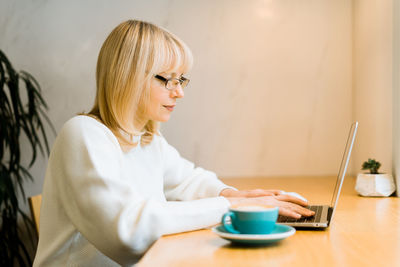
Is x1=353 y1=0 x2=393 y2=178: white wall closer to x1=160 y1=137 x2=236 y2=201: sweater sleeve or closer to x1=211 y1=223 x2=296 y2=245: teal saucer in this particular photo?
x1=160 y1=137 x2=236 y2=201: sweater sleeve

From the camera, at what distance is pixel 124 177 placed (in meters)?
1.06

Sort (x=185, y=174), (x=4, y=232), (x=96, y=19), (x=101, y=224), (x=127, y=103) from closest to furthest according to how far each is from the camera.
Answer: (x=101, y=224)
(x=127, y=103)
(x=185, y=174)
(x=4, y=232)
(x=96, y=19)

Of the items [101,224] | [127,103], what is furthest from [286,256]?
[127,103]

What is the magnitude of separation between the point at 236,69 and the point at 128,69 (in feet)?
3.88

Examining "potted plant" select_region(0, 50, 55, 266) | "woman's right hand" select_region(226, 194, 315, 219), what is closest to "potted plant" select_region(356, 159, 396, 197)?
"woman's right hand" select_region(226, 194, 315, 219)

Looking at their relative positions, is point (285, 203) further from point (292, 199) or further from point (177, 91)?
point (177, 91)

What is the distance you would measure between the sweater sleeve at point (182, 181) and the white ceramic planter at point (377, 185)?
52 cm

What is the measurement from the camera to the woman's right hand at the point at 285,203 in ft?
3.39

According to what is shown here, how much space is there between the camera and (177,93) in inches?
50.9

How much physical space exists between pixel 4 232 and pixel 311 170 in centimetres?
156

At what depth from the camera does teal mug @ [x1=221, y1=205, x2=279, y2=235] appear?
767mm

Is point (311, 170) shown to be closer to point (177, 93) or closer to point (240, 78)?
point (240, 78)

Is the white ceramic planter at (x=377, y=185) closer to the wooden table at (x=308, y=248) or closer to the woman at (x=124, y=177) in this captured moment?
the wooden table at (x=308, y=248)

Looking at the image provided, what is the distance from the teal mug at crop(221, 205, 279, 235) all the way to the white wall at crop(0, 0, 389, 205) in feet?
4.96
